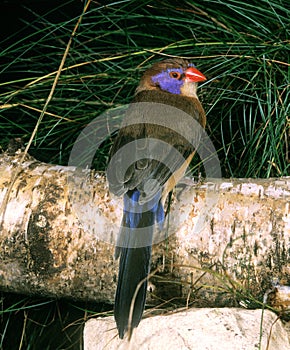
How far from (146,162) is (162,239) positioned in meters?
0.31

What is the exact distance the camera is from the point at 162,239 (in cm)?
259

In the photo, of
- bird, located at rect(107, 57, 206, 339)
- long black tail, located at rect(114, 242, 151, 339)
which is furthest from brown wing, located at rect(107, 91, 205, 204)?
long black tail, located at rect(114, 242, 151, 339)

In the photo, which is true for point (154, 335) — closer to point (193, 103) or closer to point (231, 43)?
point (193, 103)

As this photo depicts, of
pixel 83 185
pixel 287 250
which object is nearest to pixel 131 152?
pixel 83 185

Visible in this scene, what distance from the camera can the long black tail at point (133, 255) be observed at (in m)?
2.37

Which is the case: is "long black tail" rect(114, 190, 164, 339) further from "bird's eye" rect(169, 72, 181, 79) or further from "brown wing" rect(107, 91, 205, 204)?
"bird's eye" rect(169, 72, 181, 79)

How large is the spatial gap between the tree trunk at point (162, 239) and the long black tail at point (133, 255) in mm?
87

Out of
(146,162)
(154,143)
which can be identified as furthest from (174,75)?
(146,162)

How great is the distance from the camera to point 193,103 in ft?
10.3

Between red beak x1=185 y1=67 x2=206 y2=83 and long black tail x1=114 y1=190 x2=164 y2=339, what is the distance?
2.71 feet

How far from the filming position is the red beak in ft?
10.5

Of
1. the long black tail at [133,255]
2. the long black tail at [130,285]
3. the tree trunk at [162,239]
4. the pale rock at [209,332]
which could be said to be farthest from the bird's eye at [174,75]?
the pale rock at [209,332]

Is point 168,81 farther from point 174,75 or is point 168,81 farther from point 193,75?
point 193,75

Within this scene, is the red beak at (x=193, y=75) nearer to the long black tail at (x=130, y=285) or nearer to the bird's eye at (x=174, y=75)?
the bird's eye at (x=174, y=75)
